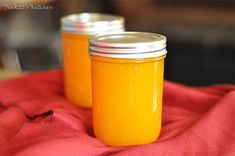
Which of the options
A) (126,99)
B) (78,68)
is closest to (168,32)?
(78,68)

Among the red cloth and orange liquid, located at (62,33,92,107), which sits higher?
orange liquid, located at (62,33,92,107)

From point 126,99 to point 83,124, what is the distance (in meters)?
0.08

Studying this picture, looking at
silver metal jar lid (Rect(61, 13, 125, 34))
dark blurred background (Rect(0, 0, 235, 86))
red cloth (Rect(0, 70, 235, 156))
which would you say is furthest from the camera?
dark blurred background (Rect(0, 0, 235, 86))

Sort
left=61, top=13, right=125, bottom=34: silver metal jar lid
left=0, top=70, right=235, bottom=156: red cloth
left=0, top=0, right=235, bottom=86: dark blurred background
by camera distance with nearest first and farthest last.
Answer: left=0, top=70, right=235, bottom=156: red cloth, left=61, top=13, right=125, bottom=34: silver metal jar lid, left=0, top=0, right=235, bottom=86: dark blurred background

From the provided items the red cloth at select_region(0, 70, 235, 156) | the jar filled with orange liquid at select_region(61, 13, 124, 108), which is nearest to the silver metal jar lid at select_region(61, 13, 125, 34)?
the jar filled with orange liquid at select_region(61, 13, 124, 108)

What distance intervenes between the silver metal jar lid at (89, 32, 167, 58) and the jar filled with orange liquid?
9 cm

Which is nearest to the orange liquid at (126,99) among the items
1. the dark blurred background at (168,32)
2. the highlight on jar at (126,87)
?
the highlight on jar at (126,87)

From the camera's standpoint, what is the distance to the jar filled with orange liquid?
53cm

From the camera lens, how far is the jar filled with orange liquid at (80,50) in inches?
20.9

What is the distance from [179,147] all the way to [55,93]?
263 millimetres

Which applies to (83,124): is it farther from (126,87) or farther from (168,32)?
(168,32)

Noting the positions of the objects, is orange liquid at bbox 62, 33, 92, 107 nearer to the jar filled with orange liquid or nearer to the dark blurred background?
the jar filled with orange liquid

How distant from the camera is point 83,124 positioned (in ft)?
1.59

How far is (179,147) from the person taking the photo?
43 cm
